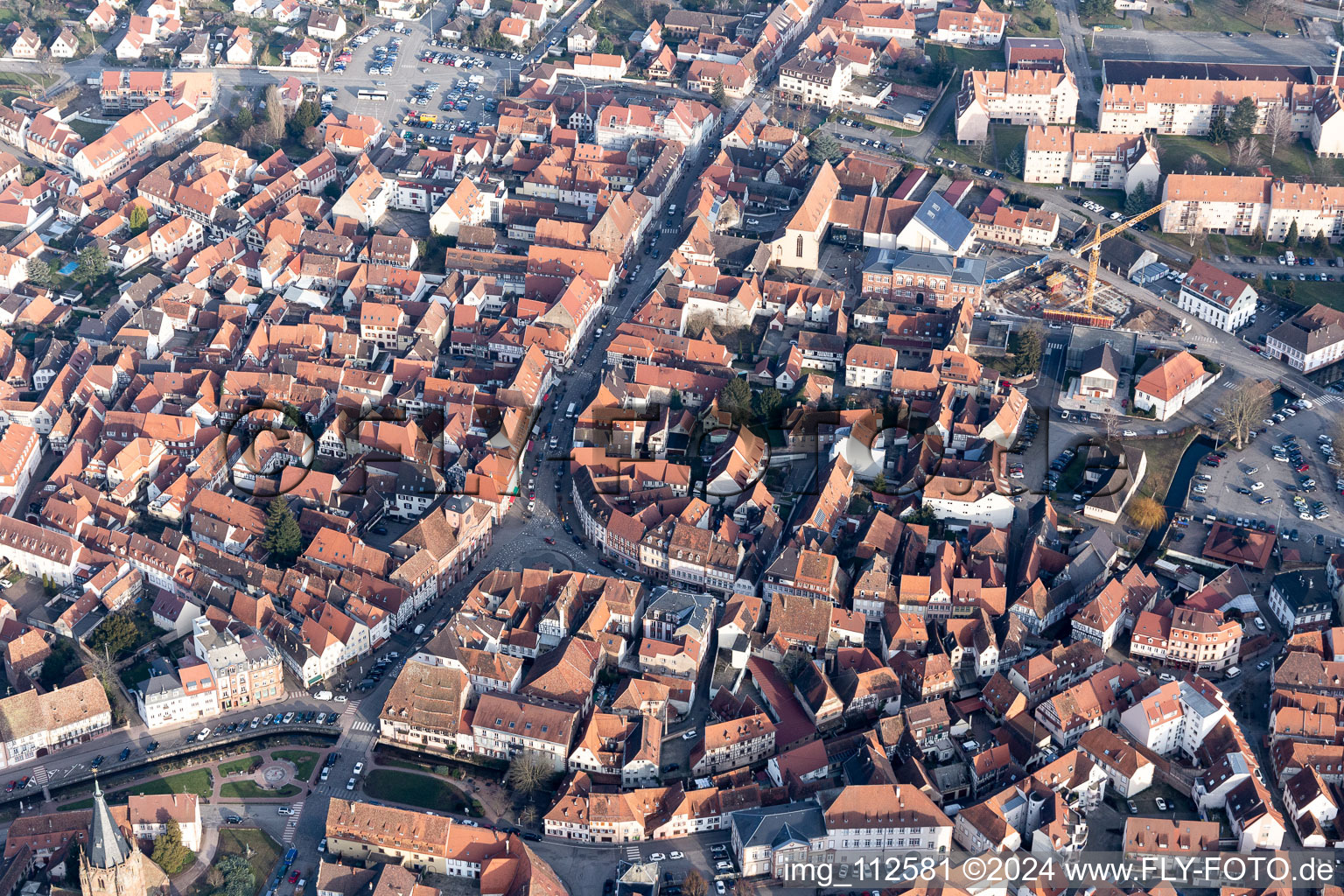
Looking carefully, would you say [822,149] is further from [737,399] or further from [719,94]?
[737,399]

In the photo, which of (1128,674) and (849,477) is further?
(849,477)

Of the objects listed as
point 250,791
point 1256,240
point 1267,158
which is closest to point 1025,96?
point 1267,158

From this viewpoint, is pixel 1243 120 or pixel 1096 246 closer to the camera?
pixel 1096 246

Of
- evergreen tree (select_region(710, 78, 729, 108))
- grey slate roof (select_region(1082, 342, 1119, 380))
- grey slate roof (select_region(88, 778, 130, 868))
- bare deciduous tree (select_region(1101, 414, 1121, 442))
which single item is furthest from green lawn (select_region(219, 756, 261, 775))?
evergreen tree (select_region(710, 78, 729, 108))

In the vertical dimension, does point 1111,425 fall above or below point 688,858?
above

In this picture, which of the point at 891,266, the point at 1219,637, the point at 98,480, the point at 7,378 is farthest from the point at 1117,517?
the point at 7,378

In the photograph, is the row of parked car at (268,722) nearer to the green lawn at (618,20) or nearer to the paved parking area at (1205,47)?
the green lawn at (618,20)

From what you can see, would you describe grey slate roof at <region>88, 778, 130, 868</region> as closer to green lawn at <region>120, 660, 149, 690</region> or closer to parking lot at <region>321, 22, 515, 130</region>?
green lawn at <region>120, 660, 149, 690</region>

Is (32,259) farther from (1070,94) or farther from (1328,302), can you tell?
(1328,302)
